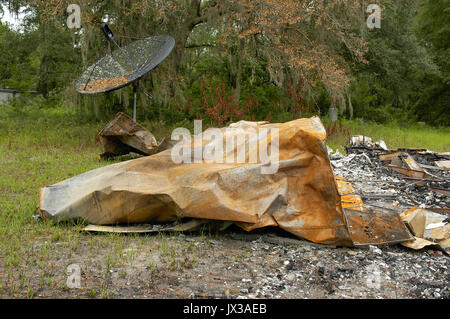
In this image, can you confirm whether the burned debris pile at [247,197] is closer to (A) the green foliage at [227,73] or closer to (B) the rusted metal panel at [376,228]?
(B) the rusted metal panel at [376,228]

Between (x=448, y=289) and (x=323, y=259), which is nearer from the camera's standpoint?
(x=448, y=289)

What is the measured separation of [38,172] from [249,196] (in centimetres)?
446

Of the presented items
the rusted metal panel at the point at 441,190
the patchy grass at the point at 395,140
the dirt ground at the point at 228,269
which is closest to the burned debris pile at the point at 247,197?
the dirt ground at the point at 228,269

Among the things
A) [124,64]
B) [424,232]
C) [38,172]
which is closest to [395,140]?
[124,64]

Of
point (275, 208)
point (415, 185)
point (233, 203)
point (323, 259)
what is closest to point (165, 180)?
point (233, 203)

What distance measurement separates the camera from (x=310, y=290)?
256 cm

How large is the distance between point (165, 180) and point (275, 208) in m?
1.06

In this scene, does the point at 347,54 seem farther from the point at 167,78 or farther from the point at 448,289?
the point at 448,289

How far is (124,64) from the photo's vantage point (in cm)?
850

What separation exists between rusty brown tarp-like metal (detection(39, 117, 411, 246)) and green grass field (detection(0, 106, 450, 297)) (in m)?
0.28

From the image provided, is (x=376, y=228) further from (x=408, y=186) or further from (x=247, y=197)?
(x=408, y=186)

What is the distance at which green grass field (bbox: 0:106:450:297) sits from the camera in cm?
286

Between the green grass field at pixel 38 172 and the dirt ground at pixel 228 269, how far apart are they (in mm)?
27

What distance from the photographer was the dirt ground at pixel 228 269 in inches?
98.1
